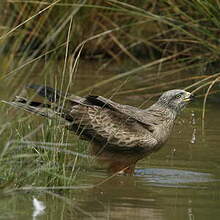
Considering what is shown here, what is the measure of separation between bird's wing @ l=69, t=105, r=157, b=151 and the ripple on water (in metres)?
0.25

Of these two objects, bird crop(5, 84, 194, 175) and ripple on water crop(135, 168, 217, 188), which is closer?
ripple on water crop(135, 168, 217, 188)

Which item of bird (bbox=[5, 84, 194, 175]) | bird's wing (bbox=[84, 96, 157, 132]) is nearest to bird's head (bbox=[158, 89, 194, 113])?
bird's wing (bbox=[84, 96, 157, 132])

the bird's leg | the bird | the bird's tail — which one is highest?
the bird's tail

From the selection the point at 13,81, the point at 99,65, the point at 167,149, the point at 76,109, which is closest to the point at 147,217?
the point at 13,81

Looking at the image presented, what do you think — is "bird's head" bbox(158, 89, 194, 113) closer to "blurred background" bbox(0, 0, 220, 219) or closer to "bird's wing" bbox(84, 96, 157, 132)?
"bird's wing" bbox(84, 96, 157, 132)

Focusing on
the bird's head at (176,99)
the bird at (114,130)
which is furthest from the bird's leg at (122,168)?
the bird's head at (176,99)

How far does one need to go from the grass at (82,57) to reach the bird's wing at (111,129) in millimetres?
173

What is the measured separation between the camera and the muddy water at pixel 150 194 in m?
5.79

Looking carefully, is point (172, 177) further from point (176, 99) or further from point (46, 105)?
point (46, 105)

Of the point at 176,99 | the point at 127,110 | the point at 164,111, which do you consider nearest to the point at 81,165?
the point at 127,110

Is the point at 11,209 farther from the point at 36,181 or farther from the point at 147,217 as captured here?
the point at 147,217

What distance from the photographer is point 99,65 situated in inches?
549

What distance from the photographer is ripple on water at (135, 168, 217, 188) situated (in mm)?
7062

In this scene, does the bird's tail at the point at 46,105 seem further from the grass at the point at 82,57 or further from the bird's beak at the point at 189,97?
the bird's beak at the point at 189,97
